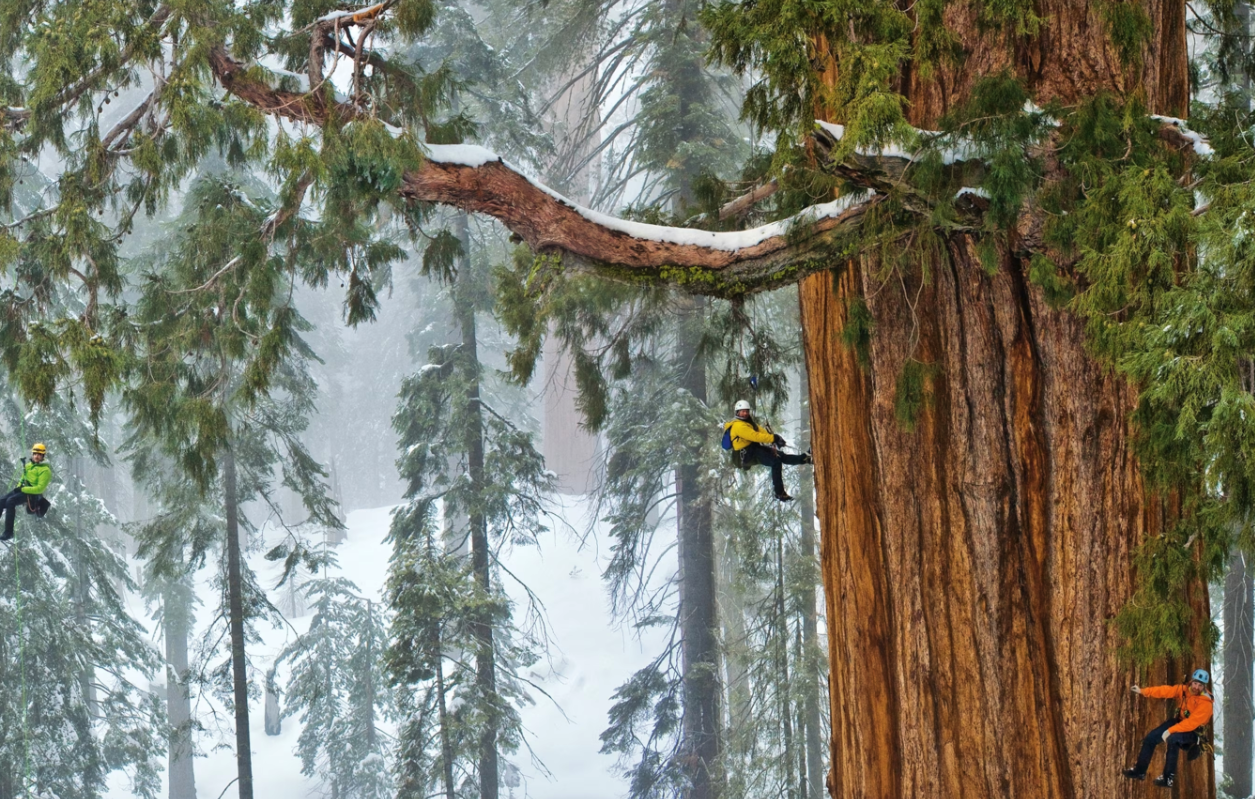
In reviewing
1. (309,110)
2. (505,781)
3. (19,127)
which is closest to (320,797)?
(505,781)

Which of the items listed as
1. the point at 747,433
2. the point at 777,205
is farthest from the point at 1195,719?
the point at 747,433

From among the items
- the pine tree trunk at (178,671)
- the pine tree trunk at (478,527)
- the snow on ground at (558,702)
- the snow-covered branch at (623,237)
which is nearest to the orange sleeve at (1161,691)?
the snow-covered branch at (623,237)

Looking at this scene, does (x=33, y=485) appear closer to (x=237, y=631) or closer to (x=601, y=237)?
(x=237, y=631)

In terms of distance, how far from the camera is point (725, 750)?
1538cm

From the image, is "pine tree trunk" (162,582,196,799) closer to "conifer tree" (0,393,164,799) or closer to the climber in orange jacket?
"conifer tree" (0,393,164,799)

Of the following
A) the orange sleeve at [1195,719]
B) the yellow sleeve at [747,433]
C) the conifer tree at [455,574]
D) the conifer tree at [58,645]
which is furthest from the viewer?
the conifer tree at [58,645]

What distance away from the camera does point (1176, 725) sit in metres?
4.09

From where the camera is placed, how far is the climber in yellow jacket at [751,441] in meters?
6.62

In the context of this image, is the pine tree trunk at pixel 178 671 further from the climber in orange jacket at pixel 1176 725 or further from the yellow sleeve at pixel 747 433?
the climber in orange jacket at pixel 1176 725

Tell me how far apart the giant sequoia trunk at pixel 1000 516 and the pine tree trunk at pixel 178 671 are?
17.7 metres

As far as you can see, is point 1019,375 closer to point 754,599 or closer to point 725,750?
point 725,750

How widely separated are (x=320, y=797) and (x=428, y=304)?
414 inches

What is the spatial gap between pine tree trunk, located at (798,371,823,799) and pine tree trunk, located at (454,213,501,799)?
404 cm

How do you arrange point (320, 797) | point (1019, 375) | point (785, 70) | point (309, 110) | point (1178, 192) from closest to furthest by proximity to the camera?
1. point (1178, 192)
2. point (785, 70)
3. point (1019, 375)
4. point (309, 110)
5. point (320, 797)
